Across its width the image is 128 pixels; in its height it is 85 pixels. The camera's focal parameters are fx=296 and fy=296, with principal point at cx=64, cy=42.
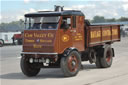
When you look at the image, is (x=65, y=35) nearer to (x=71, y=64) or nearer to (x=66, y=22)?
(x=66, y=22)

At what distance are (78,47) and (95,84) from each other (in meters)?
3.20

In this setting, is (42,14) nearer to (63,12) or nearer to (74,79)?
(63,12)

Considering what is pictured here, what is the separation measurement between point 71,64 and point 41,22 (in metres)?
2.07

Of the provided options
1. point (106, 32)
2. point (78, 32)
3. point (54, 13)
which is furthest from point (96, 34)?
point (54, 13)

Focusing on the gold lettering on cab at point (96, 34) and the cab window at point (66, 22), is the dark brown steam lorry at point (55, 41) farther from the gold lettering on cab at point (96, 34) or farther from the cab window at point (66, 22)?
the gold lettering on cab at point (96, 34)

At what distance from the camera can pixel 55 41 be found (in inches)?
442

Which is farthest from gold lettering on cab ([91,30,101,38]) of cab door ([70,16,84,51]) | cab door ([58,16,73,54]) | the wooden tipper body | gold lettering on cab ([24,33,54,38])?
gold lettering on cab ([24,33,54,38])

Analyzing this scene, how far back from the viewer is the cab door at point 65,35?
1141cm

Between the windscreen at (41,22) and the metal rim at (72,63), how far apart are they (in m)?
1.40

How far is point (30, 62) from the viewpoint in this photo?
1201 centimetres

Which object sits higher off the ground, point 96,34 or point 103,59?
point 96,34

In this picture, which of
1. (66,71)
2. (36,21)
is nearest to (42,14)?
(36,21)

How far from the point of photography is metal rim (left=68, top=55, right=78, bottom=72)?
37.8 ft

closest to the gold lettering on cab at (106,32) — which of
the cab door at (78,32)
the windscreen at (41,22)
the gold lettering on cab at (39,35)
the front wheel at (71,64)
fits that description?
the cab door at (78,32)
